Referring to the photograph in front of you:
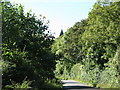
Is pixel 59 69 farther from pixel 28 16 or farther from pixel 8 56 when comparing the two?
pixel 8 56

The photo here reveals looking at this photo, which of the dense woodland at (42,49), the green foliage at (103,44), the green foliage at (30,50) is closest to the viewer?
the dense woodland at (42,49)

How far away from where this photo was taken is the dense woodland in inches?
656

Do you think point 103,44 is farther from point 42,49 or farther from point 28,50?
point 28,50

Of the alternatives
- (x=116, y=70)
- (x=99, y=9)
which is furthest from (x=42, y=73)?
(x=99, y=9)

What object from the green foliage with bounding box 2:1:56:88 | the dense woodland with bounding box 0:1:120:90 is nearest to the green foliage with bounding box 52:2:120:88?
the dense woodland with bounding box 0:1:120:90

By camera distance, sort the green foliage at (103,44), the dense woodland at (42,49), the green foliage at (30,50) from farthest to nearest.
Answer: the green foliage at (103,44), the green foliage at (30,50), the dense woodland at (42,49)

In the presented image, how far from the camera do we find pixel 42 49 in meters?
22.6

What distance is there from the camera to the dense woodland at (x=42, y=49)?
54.7ft

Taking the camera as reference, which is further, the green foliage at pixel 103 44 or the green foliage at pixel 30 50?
the green foliage at pixel 103 44

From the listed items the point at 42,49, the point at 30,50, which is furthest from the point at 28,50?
the point at 42,49

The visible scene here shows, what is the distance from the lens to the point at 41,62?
22.5 metres

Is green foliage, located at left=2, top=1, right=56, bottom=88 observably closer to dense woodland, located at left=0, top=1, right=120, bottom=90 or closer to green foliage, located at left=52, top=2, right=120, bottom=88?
dense woodland, located at left=0, top=1, right=120, bottom=90

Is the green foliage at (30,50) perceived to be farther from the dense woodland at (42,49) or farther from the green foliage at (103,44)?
the green foliage at (103,44)

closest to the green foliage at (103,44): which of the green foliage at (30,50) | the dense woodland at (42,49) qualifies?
the dense woodland at (42,49)
